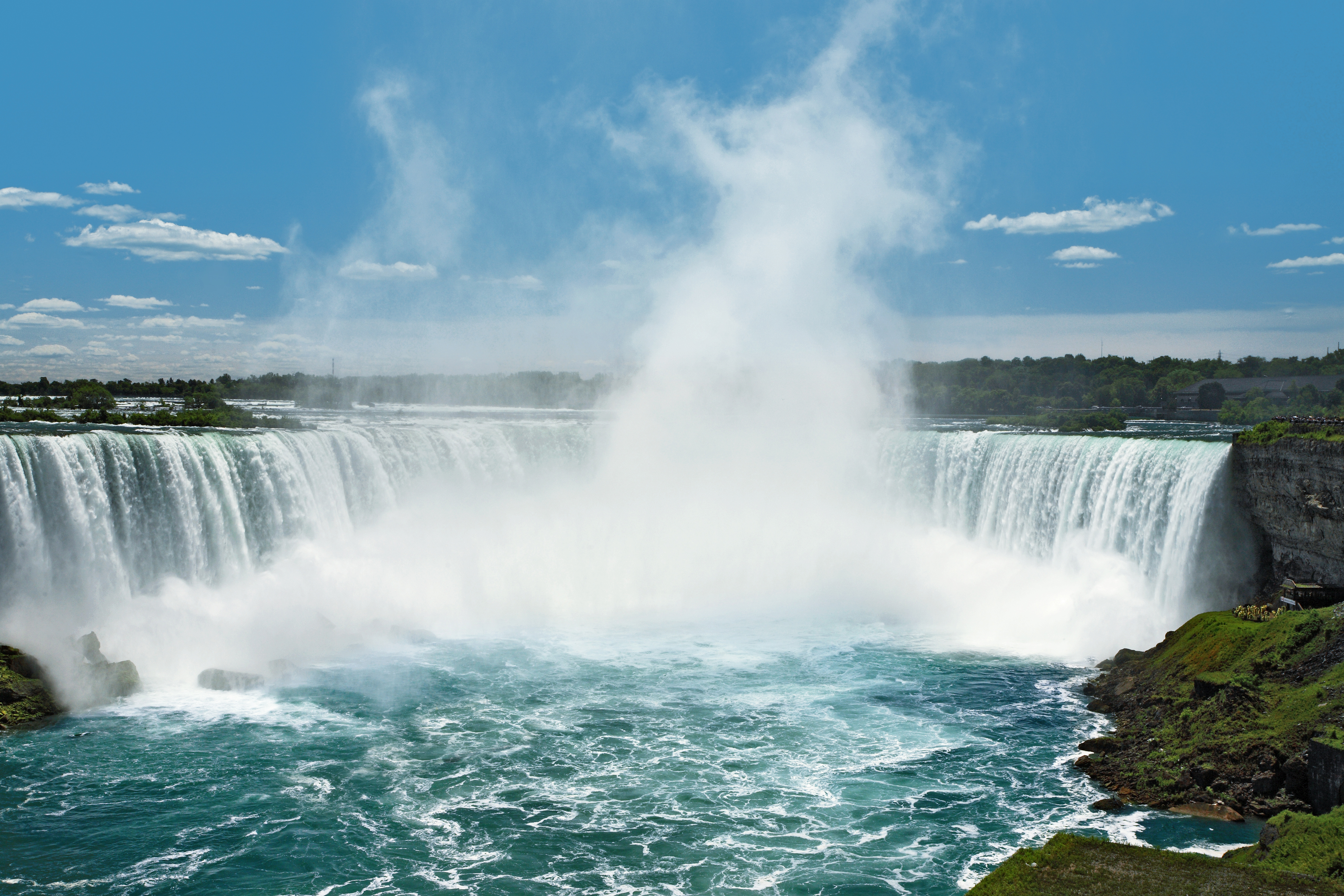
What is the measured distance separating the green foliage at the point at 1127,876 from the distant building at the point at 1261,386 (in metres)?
56.7

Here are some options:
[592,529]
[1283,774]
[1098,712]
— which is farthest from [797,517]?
[1283,774]

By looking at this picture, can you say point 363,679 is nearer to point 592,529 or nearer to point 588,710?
point 588,710

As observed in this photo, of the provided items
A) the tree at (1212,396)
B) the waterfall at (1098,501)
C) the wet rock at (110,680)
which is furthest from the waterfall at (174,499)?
the tree at (1212,396)

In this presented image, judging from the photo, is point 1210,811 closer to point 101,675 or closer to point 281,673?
point 281,673

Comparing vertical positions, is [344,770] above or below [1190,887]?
below

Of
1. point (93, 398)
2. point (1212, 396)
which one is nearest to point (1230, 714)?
point (93, 398)

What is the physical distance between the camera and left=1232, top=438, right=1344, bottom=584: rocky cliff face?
63.8 feet

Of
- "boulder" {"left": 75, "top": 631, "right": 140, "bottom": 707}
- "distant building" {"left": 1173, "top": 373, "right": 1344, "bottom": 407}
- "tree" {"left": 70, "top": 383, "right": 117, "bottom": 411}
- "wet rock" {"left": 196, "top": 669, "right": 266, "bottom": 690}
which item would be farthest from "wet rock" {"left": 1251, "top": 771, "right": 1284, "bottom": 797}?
"distant building" {"left": 1173, "top": 373, "right": 1344, "bottom": 407}

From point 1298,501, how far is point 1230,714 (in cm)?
754

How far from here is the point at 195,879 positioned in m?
12.1

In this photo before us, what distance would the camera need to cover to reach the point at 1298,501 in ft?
67.9

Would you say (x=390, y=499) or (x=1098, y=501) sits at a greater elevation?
(x=1098, y=501)

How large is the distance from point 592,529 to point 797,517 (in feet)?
27.0

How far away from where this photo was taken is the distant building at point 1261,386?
58.0 metres
